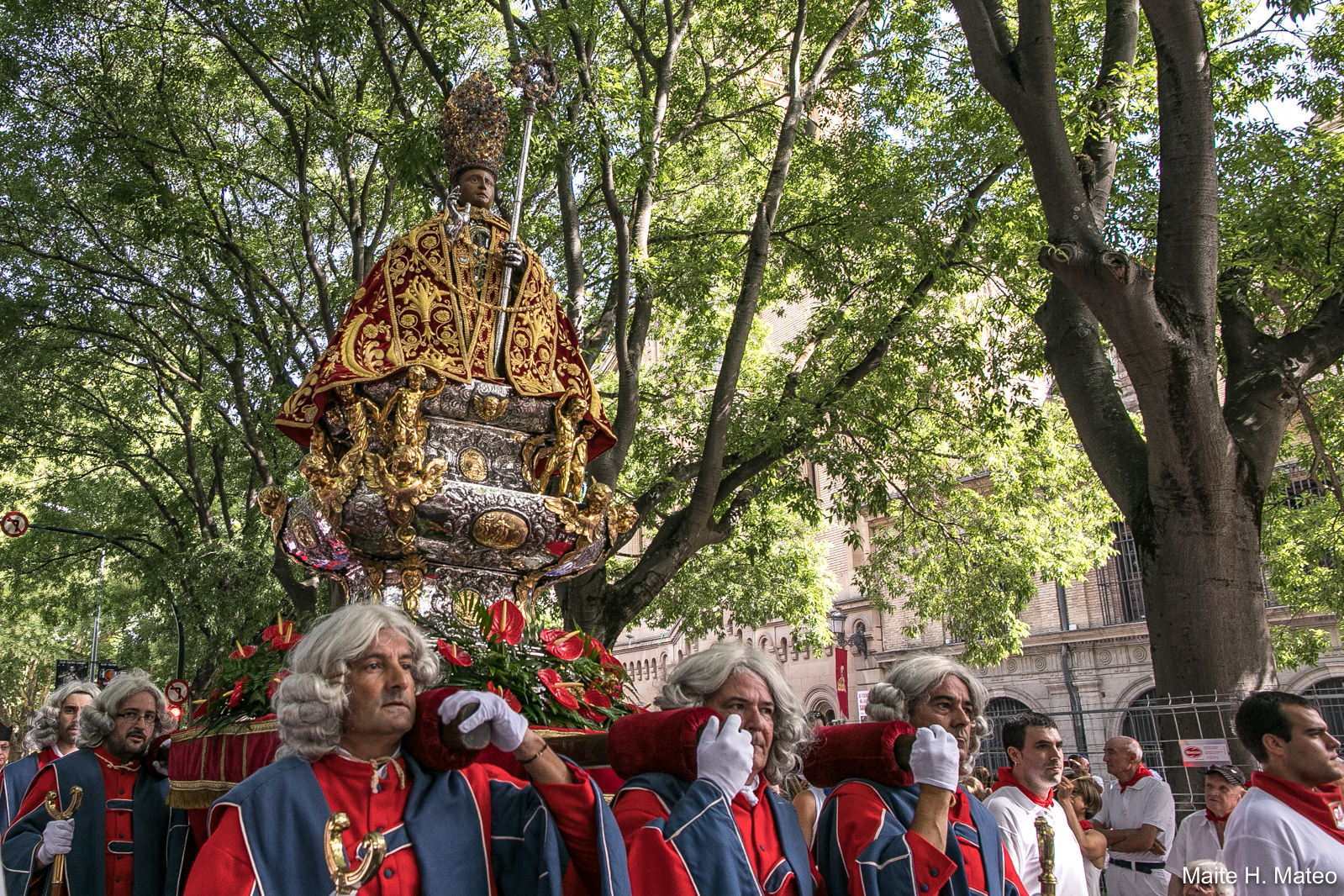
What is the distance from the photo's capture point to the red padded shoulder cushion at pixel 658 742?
3.00 metres

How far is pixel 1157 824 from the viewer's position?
698 centimetres

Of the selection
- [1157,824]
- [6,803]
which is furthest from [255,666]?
[1157,824]

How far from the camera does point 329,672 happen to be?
2.83 m

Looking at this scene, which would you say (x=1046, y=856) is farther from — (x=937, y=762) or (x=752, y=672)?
(x=752, y=672)

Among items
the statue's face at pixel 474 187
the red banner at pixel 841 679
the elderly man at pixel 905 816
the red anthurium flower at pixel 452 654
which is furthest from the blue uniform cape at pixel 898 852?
the red banner at pixel 841 679

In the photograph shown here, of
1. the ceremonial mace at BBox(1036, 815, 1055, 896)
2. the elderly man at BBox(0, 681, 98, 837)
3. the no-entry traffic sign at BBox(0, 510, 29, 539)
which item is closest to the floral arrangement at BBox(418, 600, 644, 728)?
the ceremonial mace at BBox(1036, 815, 1055, 896)

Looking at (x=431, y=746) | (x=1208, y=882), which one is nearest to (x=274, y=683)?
(x=431, y=746)

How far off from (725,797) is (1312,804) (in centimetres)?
222

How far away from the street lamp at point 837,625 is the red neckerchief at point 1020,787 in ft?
77.8

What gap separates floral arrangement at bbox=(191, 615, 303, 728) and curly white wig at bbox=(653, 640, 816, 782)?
5.62ft

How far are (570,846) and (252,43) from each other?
11625mm

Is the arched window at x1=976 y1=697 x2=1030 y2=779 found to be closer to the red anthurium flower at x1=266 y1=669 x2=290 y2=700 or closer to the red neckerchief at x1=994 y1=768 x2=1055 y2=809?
the red neckerchief at x1=994 y1=768 x2=1055 y2=809

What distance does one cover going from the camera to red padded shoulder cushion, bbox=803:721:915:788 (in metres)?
3.42

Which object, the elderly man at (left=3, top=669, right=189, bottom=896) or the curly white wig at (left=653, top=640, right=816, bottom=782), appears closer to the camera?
the curly white wig at (left=653, top=640, right=816, bottom=782)
